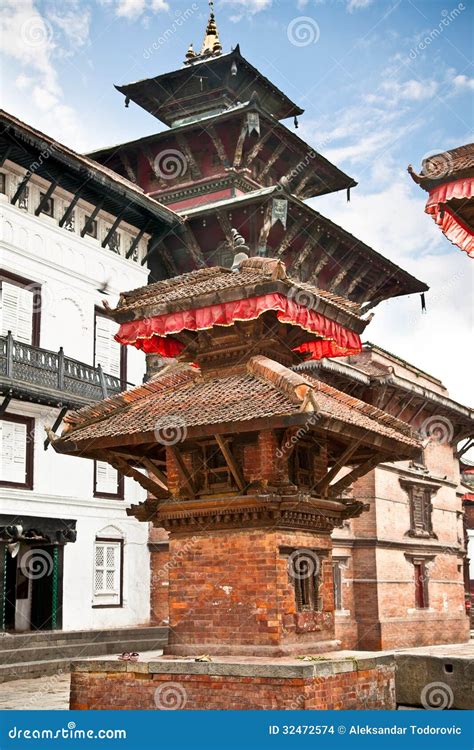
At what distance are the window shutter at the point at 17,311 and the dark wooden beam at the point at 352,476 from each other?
1269 centimetres

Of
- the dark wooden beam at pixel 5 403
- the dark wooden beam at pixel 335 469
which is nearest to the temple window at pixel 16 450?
the dark wooden beam at pixel 5 403

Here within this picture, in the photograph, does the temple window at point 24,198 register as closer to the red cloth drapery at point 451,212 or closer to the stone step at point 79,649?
the stone step at point 79,649

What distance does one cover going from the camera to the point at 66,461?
23.5m

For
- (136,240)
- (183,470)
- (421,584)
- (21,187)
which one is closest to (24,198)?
(21,187)

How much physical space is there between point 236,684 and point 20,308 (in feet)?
50.2

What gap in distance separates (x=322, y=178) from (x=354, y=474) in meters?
25.4

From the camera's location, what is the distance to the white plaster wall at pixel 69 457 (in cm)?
2255

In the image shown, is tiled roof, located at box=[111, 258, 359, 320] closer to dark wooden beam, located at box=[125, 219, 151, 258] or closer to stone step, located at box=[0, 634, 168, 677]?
stone step, located at box=[0, 634, 168, 677]

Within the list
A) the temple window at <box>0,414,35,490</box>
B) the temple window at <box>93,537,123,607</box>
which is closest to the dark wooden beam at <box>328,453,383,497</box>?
the temple window at <box>0,414,35,490</box>

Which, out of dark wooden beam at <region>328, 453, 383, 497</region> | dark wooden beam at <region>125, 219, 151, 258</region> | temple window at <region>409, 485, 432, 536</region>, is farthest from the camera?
temple window at <region>409, 485, 432, 536</region>

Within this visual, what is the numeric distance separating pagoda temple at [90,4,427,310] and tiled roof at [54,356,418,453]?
53.5ft

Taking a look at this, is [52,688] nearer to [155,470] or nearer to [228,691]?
[155,470]

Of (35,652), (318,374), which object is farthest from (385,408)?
(35,652)

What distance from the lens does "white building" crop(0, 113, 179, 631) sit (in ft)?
71.8
